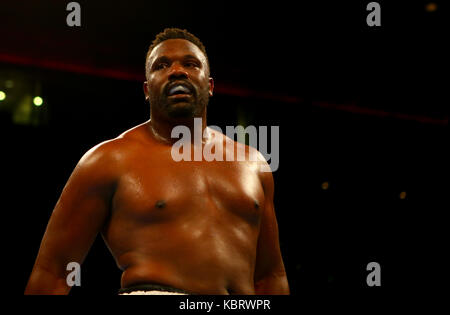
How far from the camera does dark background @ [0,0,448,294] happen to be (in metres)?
2.37

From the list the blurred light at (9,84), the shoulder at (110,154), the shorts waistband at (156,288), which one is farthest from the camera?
the blurred light at (9,84)

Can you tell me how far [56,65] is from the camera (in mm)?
2668

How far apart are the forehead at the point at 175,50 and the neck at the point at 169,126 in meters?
0.16

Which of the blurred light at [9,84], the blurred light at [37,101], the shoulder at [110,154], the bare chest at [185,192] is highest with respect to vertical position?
the blurred light at [9,84]

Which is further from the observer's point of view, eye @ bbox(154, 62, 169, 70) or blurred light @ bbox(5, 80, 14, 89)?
blurred light @ bbox(5, 80, 14, 89)

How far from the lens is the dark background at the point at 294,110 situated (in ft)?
7.77

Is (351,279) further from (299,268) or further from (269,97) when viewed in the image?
(269,97)

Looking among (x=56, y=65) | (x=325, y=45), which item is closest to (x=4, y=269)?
(x=56, y=65)

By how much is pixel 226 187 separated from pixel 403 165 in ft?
6.93

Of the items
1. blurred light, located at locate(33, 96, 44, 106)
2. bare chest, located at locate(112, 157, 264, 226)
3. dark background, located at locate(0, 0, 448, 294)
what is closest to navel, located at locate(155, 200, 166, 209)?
bare chest, located at locate(112, 157, 264, 226)

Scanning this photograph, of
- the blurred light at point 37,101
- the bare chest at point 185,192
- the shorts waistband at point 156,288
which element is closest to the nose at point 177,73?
the bare chest at point 185,192

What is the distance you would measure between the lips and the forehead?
3.5 inches

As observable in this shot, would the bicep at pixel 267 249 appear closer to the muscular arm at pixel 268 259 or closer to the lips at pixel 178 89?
the muscular arm at pixel 268 259

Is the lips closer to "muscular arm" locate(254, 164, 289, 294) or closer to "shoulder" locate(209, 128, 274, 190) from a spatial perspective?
"shoulder" locate(209, 128, 274, 190)
